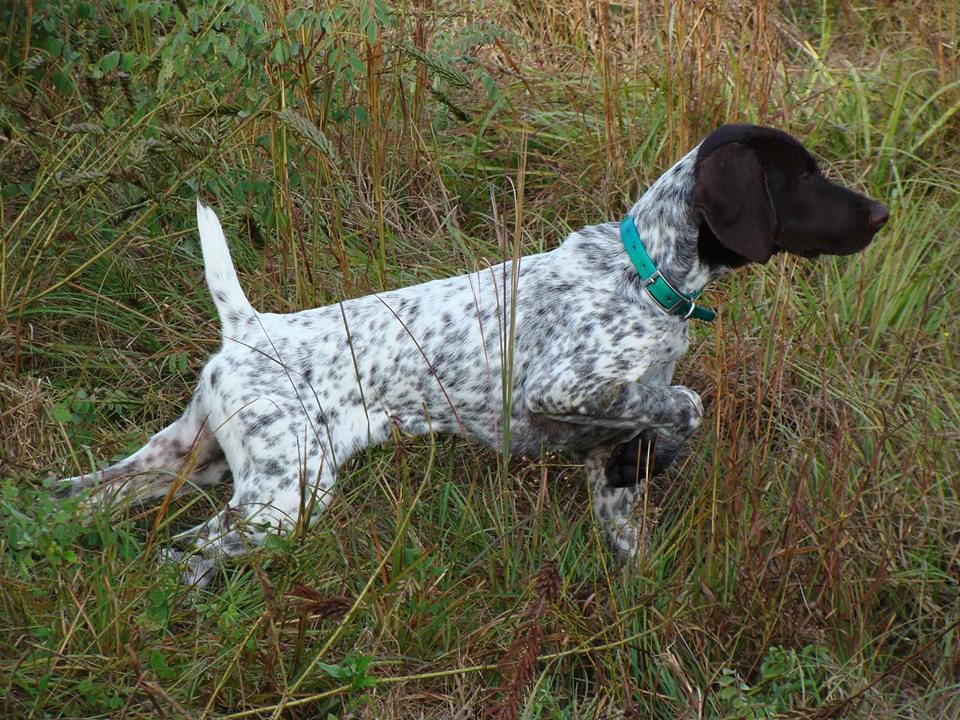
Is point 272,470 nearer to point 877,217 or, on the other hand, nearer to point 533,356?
point 533,356

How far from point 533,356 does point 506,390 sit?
Answer: 2.05 feet

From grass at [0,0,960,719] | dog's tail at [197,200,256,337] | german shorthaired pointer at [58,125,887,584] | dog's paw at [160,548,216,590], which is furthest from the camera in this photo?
dog's tail at [197,200,256,337]

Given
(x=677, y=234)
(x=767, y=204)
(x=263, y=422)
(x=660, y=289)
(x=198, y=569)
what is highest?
(x=767, y=204)

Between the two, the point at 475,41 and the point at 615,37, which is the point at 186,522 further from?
the point at 615,37

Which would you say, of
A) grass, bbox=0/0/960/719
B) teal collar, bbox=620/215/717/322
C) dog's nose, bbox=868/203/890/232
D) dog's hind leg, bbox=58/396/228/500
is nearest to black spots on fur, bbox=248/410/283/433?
dog's hind leg, bbox=58/396/228/500

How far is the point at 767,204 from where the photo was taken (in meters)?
3.37

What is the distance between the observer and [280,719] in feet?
8.90

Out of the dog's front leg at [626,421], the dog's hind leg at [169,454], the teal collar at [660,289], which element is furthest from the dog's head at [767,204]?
the dog's hind leg at [169,454]

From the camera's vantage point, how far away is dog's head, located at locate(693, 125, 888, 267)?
131 inches

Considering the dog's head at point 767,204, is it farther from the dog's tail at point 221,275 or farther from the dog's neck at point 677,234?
the dog's tail at point 221,275

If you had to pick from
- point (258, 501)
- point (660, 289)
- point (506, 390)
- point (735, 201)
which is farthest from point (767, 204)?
point (258, 501)

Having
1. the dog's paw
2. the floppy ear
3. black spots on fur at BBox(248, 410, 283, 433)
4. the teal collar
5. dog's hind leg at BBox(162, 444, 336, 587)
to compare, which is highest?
the floppy ear

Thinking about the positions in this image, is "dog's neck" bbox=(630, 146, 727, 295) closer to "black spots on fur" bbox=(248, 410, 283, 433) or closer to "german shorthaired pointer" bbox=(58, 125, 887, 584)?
"german shorthaired pointer" bbox=(58, 125, 887, 584)

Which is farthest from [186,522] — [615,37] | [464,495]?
[615,37]
